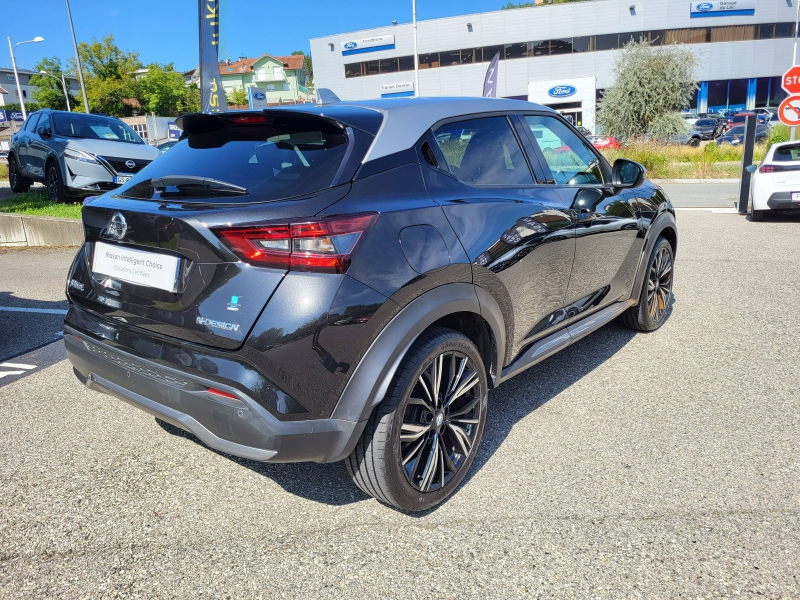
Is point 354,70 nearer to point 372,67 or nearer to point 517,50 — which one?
point 372,67

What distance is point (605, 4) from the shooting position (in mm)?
52562

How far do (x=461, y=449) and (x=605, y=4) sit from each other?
190ft

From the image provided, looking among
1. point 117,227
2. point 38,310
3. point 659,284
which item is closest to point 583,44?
point 659,284

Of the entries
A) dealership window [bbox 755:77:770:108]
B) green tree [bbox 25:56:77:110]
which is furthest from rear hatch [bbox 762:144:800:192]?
green tree [bbox 25:56:77:110]

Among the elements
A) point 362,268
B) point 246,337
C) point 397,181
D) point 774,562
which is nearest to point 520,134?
point 397,181

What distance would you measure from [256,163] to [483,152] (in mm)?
1160

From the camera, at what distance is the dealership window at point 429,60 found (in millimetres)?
58634

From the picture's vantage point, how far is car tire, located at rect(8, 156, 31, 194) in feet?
44.8

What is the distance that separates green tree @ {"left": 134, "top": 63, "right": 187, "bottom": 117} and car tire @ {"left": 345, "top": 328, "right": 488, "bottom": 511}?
69.6 m

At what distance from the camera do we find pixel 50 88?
244 ft

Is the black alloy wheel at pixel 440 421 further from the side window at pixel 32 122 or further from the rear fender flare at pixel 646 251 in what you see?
the side window at pixel 32 122

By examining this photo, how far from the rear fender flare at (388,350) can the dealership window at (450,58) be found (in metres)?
59.4

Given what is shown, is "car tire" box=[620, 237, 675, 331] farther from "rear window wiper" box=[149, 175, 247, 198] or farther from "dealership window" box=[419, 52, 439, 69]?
"dealership window" box=[419, 52, 439, 69]

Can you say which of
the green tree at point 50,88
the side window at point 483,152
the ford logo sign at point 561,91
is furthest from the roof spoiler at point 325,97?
the green tree at point 50,88
